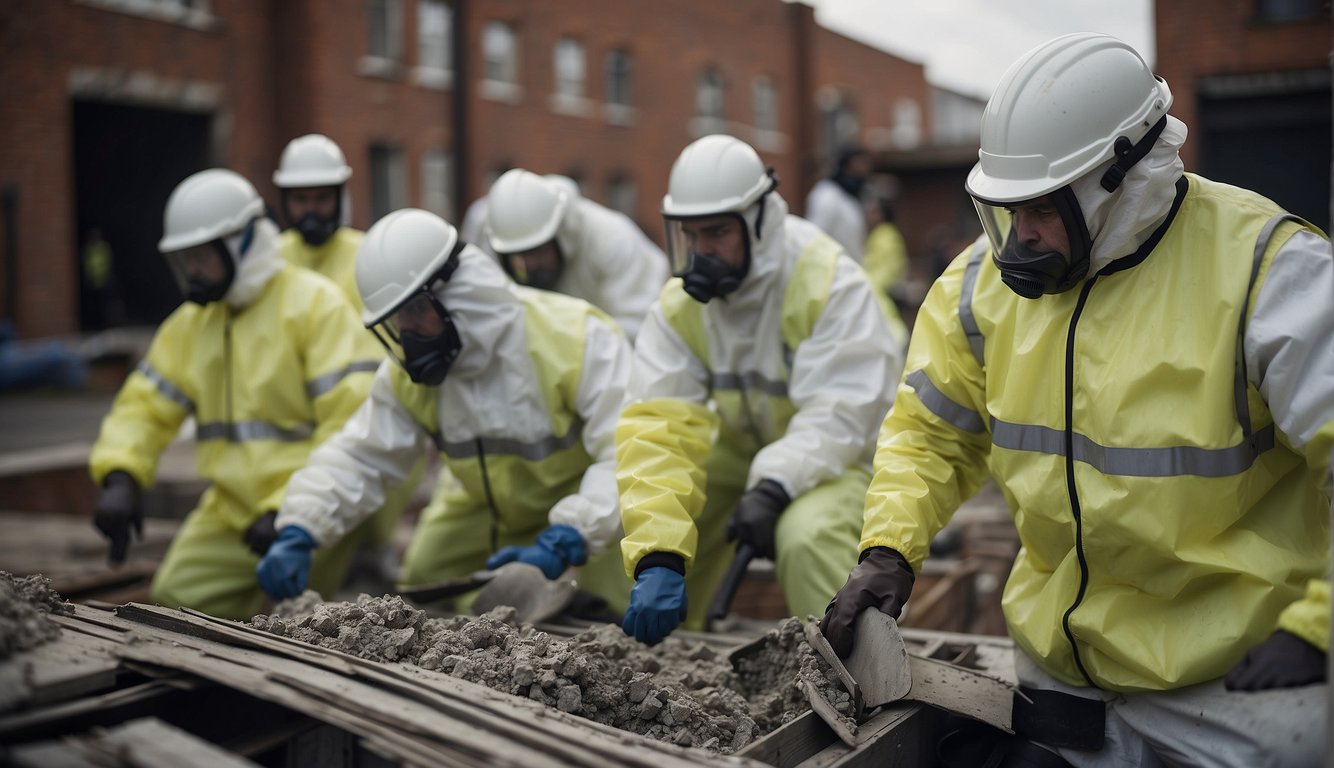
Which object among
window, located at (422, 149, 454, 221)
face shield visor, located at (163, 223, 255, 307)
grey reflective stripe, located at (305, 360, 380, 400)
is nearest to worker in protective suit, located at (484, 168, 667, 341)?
grey reflective stripe, located at (305, 360, 380, 400)

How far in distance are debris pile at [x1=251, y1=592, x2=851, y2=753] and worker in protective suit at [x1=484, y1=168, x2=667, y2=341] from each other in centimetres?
296

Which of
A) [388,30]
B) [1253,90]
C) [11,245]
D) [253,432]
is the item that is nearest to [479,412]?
[253,432]

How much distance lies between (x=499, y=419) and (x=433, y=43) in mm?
20588

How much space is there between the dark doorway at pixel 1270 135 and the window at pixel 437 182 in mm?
14226

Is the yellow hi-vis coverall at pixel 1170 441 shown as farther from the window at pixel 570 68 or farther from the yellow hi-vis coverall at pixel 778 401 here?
the window at pixel 570 68

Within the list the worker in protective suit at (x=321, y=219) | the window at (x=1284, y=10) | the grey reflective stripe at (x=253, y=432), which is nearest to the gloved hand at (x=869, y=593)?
the grey reflective stripe at (x=253, y=432)

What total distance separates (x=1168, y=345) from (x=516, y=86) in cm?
2399

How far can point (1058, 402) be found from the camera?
2.93 m

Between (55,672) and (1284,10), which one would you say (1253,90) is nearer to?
(1284,10)

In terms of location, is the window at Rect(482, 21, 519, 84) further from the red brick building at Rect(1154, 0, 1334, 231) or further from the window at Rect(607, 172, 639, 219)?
the red brick building at Rect(1154, 0, 1334, 231)

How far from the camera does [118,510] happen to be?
543cm

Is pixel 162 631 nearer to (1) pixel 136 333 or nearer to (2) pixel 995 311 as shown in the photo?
(2) pixel 995 311

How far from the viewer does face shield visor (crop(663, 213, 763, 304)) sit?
4.39 meters

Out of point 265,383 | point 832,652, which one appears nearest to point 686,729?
point 832,652
